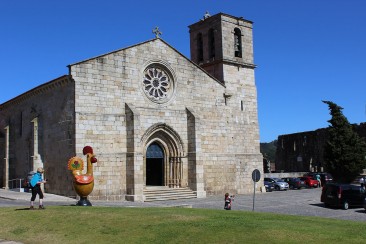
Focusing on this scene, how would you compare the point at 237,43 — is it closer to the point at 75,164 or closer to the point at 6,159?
the point at 6,159

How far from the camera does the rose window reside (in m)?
27.9

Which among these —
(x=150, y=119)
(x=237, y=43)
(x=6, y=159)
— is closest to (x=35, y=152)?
(x=6, y=159)

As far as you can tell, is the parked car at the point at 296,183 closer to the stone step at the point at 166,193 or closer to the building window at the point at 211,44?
the building window at the point at 211,44

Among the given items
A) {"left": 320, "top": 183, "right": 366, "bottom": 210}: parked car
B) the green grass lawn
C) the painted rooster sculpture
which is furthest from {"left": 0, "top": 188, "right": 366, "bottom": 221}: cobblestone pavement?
the green grass lawn

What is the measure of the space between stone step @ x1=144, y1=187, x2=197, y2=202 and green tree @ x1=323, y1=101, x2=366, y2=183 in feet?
61.5

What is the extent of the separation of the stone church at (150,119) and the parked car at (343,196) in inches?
314

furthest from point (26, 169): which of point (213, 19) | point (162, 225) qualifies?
point (162, 225)

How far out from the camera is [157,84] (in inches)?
1118

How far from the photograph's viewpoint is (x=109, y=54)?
26125mm

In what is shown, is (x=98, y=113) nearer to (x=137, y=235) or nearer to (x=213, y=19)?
(x=213, y=19)

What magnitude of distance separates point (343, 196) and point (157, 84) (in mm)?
12977

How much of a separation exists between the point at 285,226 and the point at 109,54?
1770cm

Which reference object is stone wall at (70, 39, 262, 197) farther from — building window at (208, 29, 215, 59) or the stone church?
building window at (208, 29, 215, 59)

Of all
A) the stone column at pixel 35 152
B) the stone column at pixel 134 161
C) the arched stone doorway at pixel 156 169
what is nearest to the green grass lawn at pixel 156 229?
the stone column at pixel 134 161
